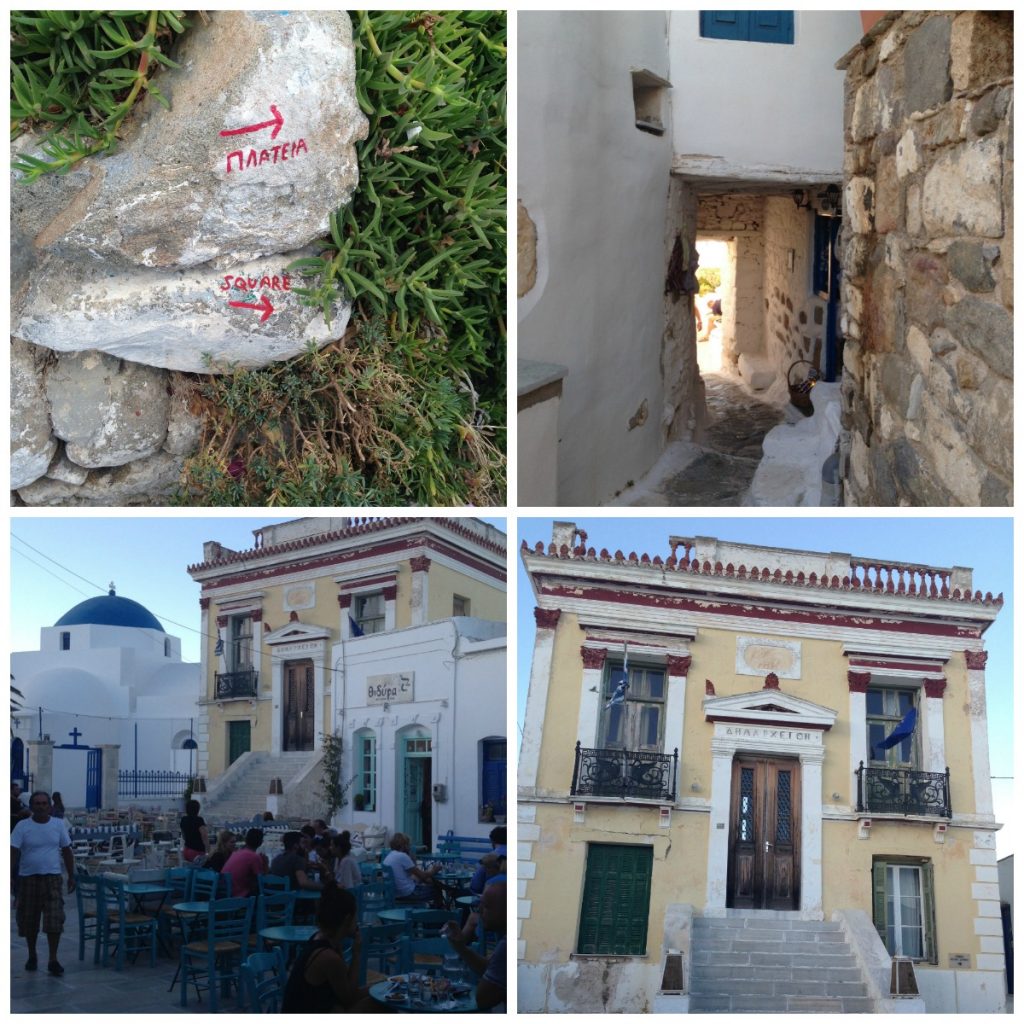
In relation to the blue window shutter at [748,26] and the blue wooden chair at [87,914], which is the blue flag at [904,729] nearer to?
the blue wooden chair at [87,914]

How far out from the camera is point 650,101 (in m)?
7.06

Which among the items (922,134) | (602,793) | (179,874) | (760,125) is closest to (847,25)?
(760,125)

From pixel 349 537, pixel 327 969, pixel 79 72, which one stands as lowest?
pixel 327 969

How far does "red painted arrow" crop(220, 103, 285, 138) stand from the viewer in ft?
11.1

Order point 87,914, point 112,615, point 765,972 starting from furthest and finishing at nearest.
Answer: point 112,615 → point 87,914 → point 765,972

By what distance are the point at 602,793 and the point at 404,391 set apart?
5.01 ft

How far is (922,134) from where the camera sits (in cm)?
308

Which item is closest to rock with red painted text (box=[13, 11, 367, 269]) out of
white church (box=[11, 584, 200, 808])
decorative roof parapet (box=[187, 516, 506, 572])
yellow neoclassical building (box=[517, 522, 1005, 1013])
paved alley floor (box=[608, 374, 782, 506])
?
decorative roof parapet (box=[187, 516, 506, 572])

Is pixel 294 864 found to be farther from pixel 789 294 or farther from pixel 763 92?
pixel 789 294

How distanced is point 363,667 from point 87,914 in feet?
5.73

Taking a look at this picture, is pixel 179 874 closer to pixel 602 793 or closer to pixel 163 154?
pixel 602 793

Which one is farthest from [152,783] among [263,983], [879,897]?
[879,897]

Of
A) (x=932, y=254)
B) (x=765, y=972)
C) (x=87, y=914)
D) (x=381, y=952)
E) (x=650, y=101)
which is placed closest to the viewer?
(x=932, y=254)

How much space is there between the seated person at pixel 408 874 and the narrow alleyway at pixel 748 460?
8.45 feet
